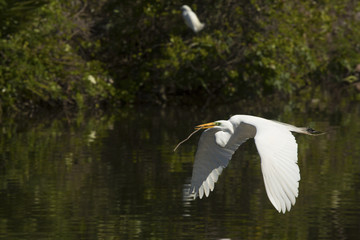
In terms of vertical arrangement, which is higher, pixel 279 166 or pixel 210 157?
pixel 210 157

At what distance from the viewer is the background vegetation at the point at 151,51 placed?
53.4ft

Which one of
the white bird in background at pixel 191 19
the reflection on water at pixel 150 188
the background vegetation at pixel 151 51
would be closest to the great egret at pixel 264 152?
the reflection on water at pixel 150 188

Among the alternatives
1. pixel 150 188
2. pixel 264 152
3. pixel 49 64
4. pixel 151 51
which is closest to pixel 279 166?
pixel 264 152

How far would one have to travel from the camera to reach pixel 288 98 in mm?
19688

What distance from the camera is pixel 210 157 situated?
7.32 m

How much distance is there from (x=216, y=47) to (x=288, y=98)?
113 inches

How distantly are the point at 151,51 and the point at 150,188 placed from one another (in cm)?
953

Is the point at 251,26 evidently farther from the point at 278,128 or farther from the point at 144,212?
the point at 278,128

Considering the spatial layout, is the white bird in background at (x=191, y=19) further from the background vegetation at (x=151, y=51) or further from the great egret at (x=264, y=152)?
the great egret at (x=264, y=152)

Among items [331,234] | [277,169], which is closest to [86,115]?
[331,234]

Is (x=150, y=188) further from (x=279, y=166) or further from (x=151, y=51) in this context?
(x=151, y=51)

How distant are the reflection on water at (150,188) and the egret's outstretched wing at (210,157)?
39 centimetres

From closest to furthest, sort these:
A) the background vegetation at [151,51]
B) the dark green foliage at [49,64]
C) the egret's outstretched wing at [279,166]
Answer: the egret's outstretched wing at [279,166] < the dark green foliage at [49,64] < the background vegetation at [151,51]

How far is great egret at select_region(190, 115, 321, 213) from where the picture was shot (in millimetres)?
5523
